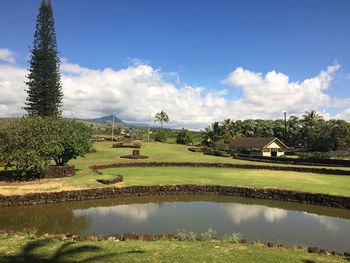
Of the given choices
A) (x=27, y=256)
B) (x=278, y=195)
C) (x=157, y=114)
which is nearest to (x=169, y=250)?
(x=27, y=256)

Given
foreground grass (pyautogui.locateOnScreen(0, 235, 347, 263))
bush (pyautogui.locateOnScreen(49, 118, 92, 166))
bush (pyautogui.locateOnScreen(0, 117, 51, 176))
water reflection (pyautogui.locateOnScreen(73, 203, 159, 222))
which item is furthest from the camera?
bush (pyautogui.locateOnScreen(49, 118, 92, 166))

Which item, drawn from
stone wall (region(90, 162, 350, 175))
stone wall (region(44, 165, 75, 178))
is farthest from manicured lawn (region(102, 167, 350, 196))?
stone wall (region(90, 162, 350, 175))

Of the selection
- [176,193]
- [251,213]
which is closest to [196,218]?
[251,213]

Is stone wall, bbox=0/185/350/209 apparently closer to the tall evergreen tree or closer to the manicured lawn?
the manicured lawn

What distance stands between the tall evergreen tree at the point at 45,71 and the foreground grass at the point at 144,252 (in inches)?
1879

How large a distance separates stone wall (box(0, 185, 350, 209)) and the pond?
794mm

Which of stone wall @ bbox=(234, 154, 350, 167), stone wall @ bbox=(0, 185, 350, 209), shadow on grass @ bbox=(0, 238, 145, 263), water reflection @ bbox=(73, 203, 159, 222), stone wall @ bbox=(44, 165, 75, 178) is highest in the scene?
stone wall @ bbox=(234, 154, 350, 167)

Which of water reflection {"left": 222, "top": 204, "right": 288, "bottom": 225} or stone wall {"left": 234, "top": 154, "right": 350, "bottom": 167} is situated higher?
stone wall {"left": 234, "top": 154, "right": 350, "bottom": 167}

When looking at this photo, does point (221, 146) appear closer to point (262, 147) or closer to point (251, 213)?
point (262, 147)

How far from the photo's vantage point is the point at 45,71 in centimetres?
5812

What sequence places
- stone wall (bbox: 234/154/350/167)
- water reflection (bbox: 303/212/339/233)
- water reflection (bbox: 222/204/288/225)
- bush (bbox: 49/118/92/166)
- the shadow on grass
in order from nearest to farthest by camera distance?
the shadow on grass, water reflection (bbox: 303/212/339/233), water reflection (bbox: 222/204/288/225), bush (bbox: 49/118/92/166), stone wall (bbox: 234/154/350/167)

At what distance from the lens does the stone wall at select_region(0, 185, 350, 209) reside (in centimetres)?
2317

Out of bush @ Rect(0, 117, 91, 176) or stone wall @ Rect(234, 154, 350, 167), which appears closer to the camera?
bush @ Rect(0, 117, 91, 176)

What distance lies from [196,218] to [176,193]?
773 centimetres
